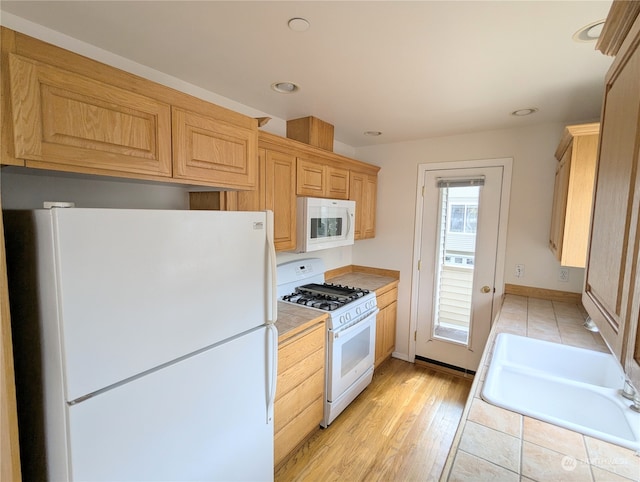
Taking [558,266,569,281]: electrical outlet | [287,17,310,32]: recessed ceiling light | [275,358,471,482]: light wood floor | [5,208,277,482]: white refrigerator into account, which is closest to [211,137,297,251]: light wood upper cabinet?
[5,208,277,482]: white refrigerator

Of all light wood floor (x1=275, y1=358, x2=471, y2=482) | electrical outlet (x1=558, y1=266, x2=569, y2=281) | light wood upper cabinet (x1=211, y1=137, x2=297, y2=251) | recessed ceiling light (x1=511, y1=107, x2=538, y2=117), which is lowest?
light wood floor (x1=275, y1=358, x2=471, y2=482)

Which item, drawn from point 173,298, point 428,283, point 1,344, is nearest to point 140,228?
point 173,298

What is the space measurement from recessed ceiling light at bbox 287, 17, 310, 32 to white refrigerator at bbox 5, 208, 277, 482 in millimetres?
815

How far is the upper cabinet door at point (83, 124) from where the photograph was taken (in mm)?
952

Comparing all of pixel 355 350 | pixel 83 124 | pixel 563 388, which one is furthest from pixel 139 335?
pixel 355 350

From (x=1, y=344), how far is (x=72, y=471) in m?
0.44

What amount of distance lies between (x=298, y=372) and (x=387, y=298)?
1.49m

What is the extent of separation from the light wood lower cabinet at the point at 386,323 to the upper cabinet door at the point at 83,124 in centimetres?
231

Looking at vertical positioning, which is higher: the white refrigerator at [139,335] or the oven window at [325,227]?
the oven window at [325,227]

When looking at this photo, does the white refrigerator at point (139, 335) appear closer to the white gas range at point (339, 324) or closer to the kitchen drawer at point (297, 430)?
the kitchen drawer at point (297, 430)

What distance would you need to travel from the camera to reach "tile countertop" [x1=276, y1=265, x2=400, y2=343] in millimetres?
1913

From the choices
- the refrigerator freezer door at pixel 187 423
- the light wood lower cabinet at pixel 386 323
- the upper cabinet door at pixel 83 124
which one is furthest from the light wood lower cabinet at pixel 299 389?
the upper cabinet door at pixel 83 124

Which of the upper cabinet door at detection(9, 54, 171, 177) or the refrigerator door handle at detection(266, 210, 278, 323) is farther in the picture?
the refrigerator door handle at detection(266, 210, 278, 323)

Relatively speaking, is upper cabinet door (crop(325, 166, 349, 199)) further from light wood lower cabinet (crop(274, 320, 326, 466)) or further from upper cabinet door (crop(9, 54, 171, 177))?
upper cabinet door (crop(9, 54, 171, 177))
